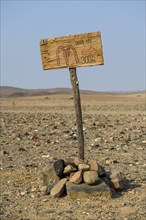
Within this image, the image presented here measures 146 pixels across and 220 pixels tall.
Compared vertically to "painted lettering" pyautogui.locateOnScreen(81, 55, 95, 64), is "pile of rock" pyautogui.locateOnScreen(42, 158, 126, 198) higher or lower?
lower

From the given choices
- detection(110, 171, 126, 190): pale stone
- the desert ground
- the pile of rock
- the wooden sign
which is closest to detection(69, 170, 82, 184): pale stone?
the pile of rock

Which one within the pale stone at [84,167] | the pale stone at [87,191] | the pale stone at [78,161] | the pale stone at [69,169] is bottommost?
the pale stone at [87,191]

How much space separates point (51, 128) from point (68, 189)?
833 centimetres

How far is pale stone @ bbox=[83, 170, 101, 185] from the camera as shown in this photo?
7.04 m

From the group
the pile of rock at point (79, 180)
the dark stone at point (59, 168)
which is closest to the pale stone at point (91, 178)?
the pile of rock at point (79, 180)

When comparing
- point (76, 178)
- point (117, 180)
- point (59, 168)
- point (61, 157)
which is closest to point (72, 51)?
point (59, 168)

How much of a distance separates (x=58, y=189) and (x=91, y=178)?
51cm

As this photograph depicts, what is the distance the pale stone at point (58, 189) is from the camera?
715 centimetres

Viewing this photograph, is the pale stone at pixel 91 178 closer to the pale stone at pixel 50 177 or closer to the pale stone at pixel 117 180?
the pale stone at pixel 117 180

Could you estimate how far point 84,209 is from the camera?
662cm

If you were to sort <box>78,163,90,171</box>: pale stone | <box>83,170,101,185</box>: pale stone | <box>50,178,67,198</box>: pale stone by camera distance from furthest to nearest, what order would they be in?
<box>78,163,90,171</box>: pale stone < <box>50,178,67,198</box>: pale stone < <box>83,170,101,185</box>: pale stone

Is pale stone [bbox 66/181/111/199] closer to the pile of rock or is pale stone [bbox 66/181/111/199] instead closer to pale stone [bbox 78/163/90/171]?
the pile of rock

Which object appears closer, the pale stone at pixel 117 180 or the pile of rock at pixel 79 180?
the pile of rock at pixel 79 180

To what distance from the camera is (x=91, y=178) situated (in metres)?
7.06
